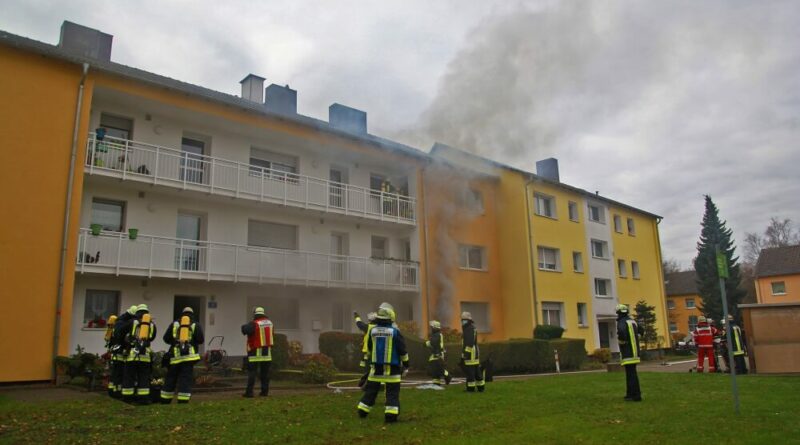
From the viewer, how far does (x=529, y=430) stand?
717 cm

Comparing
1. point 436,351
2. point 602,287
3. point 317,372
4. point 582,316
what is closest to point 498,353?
point 436,351

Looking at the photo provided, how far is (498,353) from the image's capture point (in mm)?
19578

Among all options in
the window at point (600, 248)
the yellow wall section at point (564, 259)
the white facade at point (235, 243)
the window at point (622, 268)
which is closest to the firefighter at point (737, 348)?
the yellow wall section at point (564, 259)

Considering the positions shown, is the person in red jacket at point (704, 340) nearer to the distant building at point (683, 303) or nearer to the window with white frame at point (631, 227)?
the window with white frame at point (631, 227)

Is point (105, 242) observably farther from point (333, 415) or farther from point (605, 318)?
point (605, 318)

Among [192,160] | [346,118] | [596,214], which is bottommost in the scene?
[192,160]

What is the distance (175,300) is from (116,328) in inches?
296

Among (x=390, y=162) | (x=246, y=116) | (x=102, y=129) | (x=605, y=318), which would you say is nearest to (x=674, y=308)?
(x=605, y=318)

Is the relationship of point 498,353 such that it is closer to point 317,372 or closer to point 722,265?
point 317,372

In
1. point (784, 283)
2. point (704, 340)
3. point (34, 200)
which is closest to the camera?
point (34, 200)

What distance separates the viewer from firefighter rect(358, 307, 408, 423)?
791cm

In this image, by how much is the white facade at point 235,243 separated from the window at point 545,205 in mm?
7770

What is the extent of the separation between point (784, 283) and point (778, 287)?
612 millimetres

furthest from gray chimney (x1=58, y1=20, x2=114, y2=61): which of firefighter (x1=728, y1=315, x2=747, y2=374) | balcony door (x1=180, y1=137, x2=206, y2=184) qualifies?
firefighter (x1=728, y1=315, x2=747, y2=374)
